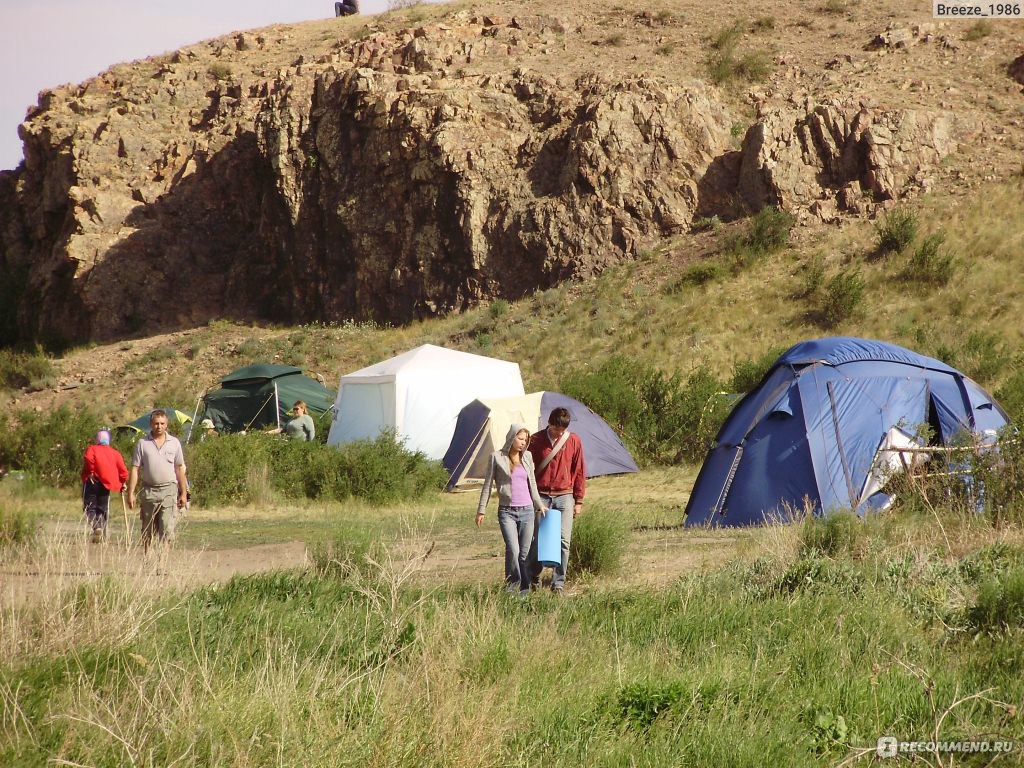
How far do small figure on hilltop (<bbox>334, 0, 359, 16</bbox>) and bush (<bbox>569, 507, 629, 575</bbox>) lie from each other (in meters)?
54.5

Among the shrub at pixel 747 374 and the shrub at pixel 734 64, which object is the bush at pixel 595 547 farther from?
the shrub at pixel 734 64

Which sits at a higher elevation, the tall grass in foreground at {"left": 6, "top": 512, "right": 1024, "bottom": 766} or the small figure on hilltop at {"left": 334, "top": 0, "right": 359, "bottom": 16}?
the small figure on hilltop at {"left": 334, "top": 0, "right": 359, "bottom": 16}

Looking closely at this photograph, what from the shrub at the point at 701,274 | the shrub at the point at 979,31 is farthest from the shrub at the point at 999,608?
the shrub at the point at 979,31

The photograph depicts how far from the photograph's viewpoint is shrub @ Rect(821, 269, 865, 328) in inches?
1109

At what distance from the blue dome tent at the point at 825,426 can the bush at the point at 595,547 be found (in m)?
2.81

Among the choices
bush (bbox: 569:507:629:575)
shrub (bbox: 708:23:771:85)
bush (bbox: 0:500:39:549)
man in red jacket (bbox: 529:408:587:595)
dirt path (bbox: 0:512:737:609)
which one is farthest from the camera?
shrub (bbox: 708:23:771:85)

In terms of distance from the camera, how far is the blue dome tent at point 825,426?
11656mm

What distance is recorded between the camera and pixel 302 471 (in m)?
16.8

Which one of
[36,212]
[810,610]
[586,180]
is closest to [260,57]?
[36,212]

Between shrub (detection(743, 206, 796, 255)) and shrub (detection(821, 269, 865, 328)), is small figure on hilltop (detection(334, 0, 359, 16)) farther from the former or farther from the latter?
shrub (detection(821, 269, 865, 328))

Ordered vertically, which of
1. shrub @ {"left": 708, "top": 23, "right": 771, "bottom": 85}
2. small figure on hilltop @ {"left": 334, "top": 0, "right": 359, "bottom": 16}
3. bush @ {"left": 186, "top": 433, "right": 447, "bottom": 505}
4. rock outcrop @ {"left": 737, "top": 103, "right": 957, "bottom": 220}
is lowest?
bush @ {"left": 186, "top": 433, "right": 447, "bottom": 505}

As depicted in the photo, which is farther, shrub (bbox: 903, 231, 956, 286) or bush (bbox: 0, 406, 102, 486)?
shrub (bbox: 903, 231, 956, 286)

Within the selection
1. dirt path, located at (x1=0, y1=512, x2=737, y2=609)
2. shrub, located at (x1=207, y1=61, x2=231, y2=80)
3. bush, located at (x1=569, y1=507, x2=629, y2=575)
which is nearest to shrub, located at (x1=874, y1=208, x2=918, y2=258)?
dirt path, located at (x1=0, y1=512, x2=737, y2=609)

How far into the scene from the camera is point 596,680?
18.2 feet
